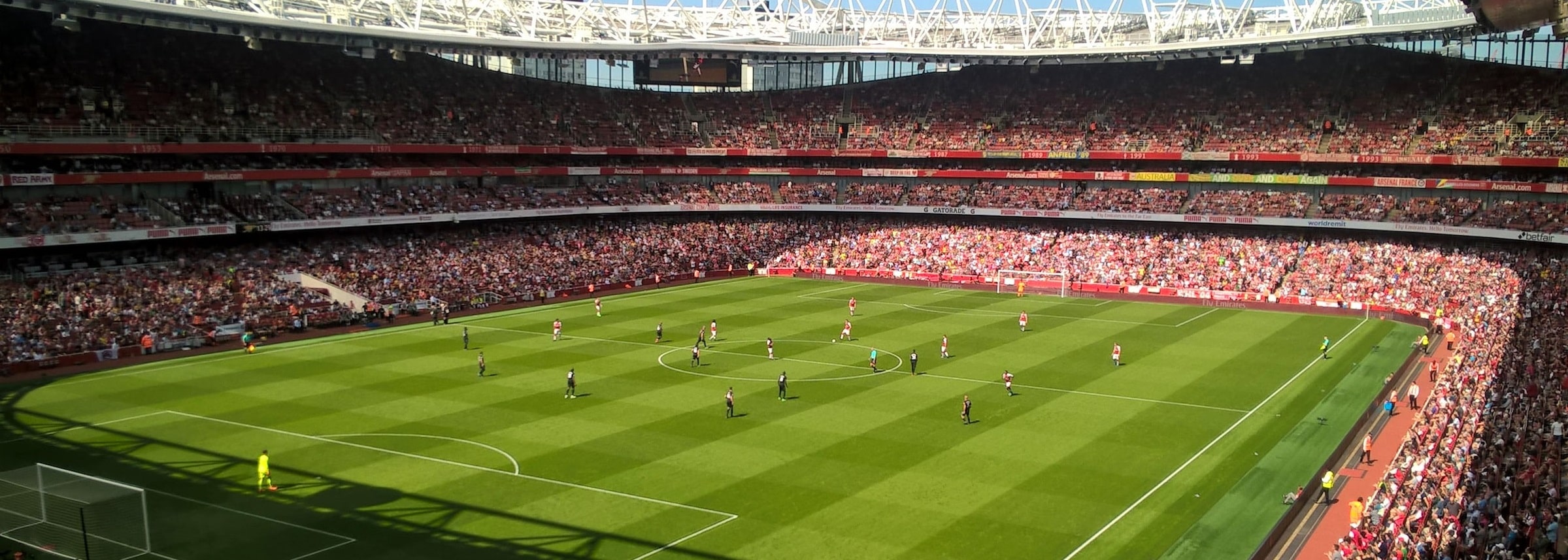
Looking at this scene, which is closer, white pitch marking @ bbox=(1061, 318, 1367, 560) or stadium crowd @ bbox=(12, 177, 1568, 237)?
white pitch marking @ bbox=(1061, 318, 1367, 560)

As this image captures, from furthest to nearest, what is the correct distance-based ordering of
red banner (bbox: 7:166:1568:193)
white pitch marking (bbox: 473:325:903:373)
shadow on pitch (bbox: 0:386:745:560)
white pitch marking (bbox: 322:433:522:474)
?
red banner (bbox: 7:166:1568:193) < white pitch marking (bbox: 473:325:903:373) < white pitch marking (bbox: 322:433:522:474) < shadow on pitch (bbox: 0:386:745:560)

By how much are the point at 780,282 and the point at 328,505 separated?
45.3 meters

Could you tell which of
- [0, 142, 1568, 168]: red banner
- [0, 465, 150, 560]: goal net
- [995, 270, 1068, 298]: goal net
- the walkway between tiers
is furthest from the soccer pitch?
[995, 270, 1068, 298]: goal net

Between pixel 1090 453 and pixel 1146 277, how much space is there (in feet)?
122

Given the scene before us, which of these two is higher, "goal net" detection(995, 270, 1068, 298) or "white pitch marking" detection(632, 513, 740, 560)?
"goal net" detection(995, 270, 1068, 298)

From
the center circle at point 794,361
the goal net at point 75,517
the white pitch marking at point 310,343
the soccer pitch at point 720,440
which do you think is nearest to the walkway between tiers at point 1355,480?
the soccer pitch at point 720,440

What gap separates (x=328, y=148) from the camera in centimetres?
5788

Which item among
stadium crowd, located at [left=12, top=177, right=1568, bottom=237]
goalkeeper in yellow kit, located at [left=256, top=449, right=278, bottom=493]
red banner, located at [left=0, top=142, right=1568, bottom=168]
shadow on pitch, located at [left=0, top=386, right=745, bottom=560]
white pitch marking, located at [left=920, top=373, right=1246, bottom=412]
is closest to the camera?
shadow on pitch, located at [left=0, top=386, right=745, bottom=560]

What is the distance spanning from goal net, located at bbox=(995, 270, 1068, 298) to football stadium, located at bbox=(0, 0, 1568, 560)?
20.6 inches

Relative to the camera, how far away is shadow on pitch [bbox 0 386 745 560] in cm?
2238

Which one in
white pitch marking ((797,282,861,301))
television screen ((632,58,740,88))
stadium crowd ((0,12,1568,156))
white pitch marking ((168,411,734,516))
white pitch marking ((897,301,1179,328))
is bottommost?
white pitch marking ((168,411,734,516))

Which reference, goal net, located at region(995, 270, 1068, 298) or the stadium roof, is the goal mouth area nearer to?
goal net, located at region(995, 270, 1068, 298)

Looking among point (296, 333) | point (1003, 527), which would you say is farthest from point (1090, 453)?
point (296, 333)

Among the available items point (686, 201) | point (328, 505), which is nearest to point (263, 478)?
point (328, 505)
